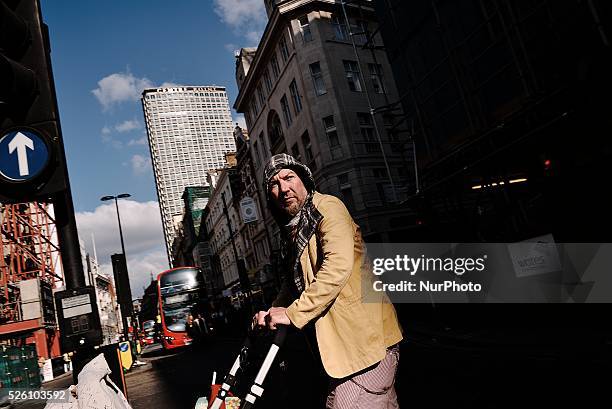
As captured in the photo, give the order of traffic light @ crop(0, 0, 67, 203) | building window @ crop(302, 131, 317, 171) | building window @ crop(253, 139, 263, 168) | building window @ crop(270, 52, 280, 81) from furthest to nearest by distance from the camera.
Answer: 1. building window @ crop(253, 139, 263, 168)
2. building window @ crop(270, 52, 280, 81)
3. building window @ crop(302, 131, 317, 171)
4. traffic light @ crop(0, 0, 67, 203)

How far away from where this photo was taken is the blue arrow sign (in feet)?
7.55

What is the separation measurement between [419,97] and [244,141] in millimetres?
Answer: 29686

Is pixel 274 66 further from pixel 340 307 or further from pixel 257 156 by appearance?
→ pixel 340 307

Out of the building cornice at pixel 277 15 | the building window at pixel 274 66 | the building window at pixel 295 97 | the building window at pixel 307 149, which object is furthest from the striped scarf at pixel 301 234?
the building window at pixel 274 66

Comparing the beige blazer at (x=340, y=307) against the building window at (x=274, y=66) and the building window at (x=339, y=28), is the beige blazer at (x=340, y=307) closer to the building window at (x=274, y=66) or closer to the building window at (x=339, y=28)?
the building window at (x=339, y=28)

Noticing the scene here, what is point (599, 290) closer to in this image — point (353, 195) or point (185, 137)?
point (353, 195)

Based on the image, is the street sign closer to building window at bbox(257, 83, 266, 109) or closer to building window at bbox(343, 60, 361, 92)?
building window at bbox(343, 60, 361, 92)

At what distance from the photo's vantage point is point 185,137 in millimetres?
133000

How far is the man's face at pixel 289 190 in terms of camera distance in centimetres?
237

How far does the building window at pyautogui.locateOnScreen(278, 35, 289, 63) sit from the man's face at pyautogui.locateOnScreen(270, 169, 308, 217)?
30.3 metres

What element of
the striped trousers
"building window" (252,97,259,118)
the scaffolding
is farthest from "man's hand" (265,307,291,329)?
"building window" (252,97,259,118)

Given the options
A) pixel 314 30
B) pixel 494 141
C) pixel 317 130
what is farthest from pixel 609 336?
pixel 314 30

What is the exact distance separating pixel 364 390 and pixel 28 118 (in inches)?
92.1

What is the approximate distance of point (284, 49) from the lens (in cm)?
3141
